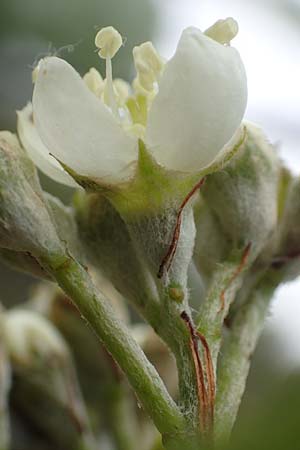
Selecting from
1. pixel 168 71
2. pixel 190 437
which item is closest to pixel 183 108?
pixel 168 71

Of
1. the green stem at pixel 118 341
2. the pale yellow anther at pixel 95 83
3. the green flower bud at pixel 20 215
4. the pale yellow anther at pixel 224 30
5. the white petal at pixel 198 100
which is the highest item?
the pale yellow anther at pixel 224 30

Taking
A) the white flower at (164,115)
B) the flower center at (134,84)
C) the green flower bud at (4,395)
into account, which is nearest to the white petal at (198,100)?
the white flower at (164,115)

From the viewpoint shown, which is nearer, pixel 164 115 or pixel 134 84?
pixel 164 115

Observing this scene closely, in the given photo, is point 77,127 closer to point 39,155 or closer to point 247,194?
point 39,155

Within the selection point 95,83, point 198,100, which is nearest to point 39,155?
point 95,83

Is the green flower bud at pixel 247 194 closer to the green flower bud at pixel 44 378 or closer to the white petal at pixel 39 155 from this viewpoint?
the white petal at pixel 39 155
